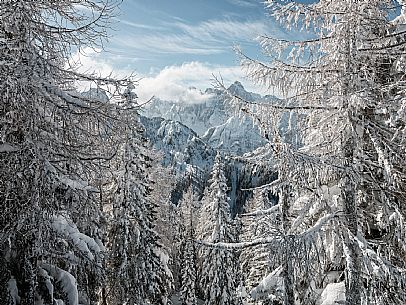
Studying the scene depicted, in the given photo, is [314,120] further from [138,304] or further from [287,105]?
[138,304]

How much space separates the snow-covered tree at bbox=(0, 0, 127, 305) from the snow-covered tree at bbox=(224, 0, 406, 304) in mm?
3248

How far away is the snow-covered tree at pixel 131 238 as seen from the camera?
50.8 ft

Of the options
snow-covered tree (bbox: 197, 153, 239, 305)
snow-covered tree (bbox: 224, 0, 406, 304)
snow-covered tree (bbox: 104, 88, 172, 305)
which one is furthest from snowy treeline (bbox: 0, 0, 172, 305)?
snow-covered tree (bbox: 197, 153, 239, 305)

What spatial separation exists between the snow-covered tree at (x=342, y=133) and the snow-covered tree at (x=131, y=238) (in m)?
9.05

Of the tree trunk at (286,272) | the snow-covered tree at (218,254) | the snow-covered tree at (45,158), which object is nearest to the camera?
the snow-covered tree at (45,158)

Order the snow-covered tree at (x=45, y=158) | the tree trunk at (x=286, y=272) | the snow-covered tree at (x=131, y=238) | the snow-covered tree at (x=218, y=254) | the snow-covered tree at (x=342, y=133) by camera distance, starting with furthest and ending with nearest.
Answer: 1. the snow-covered tree at (x=218, y=254)
2. the snow-covered tree at (x=131, y=238)
3. the tree trunk at (x=286, y=272)
4. the snow-covered tree at (x=342, y=133)
5. the snow-covered tree at (x=45, y=158)

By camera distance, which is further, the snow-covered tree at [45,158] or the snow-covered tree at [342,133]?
the snow-covered tree at [342,133]

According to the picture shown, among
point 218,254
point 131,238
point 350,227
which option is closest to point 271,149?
point 350,227

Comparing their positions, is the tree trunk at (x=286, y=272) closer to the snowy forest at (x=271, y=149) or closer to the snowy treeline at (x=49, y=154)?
the snowy forest at (x=271, y=149)

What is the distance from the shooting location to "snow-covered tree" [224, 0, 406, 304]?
256 inches

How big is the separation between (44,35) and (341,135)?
553cm

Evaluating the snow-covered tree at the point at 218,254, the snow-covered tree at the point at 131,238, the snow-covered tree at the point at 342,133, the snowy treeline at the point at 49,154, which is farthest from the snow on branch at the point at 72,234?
the snow-covered tree at the point at 218,254

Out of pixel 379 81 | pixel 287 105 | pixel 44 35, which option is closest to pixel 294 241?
pixel 287 105

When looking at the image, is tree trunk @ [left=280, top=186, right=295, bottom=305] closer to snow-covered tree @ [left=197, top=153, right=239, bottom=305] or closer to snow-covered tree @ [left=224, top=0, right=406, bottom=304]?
snow-covered tree @ [left=224, top=0, right=406, bottom=304]
